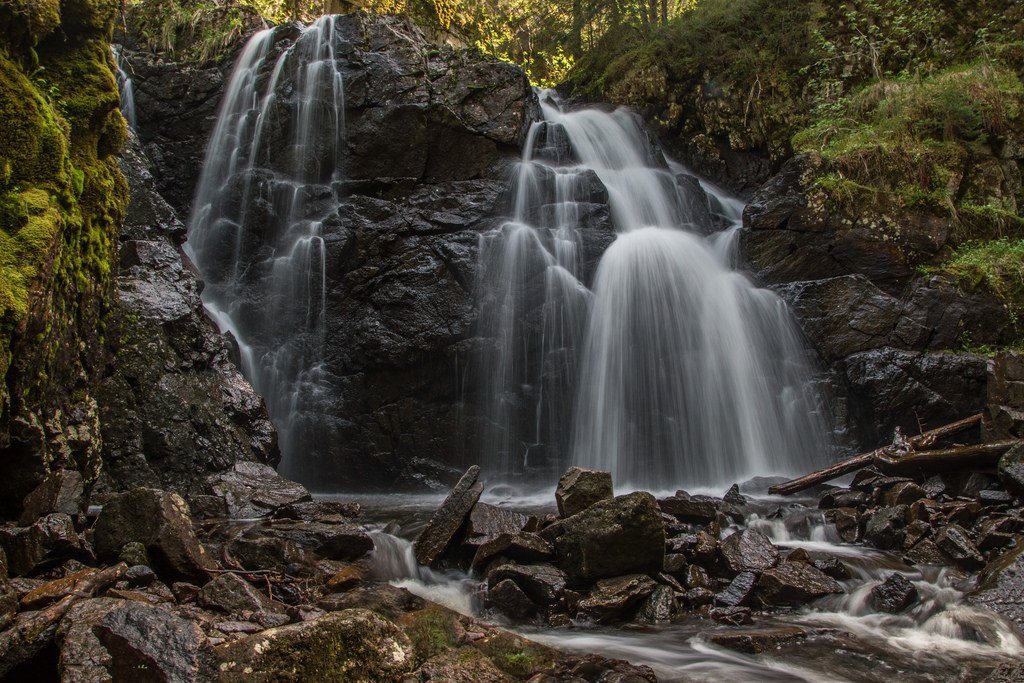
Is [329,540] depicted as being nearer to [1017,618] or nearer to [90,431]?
[90,431]

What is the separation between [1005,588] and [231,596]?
602 cm

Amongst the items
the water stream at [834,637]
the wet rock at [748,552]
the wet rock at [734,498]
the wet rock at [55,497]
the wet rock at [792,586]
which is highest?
the wet rock at [55,497]

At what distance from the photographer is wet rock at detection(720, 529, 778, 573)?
6262 millimetres

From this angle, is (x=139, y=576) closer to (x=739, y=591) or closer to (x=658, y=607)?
(x=658, y=607)

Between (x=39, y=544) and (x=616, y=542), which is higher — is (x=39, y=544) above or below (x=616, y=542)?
above

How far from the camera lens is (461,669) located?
3791mm

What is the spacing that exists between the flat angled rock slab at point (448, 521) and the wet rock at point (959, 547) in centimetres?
464

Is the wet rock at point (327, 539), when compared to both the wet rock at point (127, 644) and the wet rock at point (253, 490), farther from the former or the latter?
the wet rock at point (127, 644)

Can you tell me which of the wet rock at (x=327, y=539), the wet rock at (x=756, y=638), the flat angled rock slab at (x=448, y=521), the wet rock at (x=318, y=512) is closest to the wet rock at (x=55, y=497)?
the wet rock at (x=327, y=539)

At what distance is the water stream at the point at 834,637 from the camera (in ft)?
15.2

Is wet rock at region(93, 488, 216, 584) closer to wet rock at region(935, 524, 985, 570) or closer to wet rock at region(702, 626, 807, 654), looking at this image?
wet rock at region(702, 626, 807, 654)

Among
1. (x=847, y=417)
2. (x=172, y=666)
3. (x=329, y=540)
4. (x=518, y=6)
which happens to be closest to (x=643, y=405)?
(x=847, y=417)

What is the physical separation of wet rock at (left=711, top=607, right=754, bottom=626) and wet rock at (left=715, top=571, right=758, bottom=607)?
144mm

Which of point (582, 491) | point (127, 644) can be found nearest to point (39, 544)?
point (127, 644)
